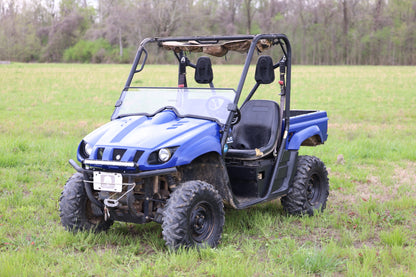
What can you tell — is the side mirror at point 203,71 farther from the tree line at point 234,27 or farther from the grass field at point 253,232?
the tree line at point 234,27

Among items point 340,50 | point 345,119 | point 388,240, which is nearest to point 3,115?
point 345,119

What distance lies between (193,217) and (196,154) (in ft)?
1.83

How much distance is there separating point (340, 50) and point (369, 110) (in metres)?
66.5

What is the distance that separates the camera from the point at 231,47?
5.73 meters

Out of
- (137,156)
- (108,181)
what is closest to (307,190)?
(137,156)

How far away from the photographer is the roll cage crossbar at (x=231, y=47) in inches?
214

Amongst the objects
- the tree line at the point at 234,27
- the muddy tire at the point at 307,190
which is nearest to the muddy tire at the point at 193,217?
the muddy tire at the point at 307,190

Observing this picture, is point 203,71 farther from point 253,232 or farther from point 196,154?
point 253,232

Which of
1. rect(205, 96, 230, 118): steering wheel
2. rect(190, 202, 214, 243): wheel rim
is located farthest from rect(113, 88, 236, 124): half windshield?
rect(190, 202, 214, 243): wheel rim

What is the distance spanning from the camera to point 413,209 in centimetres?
616

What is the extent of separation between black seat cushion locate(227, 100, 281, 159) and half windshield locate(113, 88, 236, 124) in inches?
31.5

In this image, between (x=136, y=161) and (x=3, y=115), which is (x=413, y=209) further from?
(x=3, y=115)

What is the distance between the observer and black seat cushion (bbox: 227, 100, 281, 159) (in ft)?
19.5

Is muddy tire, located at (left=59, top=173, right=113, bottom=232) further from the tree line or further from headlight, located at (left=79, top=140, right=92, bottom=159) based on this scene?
the tree line
